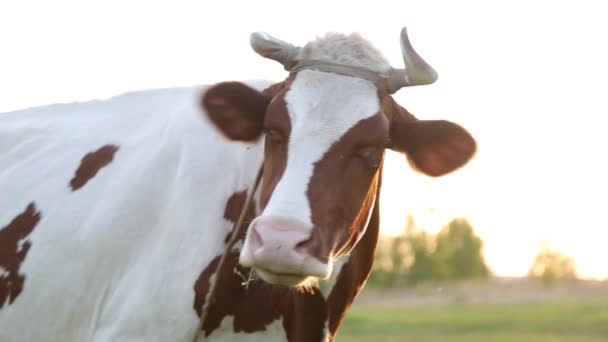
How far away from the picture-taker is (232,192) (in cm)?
635

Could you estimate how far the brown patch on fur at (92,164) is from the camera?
6941 mm

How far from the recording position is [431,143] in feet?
20.9

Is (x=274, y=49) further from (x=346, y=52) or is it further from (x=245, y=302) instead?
(x=245, y=302)

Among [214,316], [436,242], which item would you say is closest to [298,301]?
[214,316]

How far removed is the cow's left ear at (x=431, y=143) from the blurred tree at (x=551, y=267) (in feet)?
320

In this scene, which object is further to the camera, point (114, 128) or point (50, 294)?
point (114, 128)

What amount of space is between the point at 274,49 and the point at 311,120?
734 mm

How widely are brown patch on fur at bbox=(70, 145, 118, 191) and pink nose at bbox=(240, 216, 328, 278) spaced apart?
76.1 inches

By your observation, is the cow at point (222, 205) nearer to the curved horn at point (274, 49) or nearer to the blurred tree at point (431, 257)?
the curved horn at point (274, 49)

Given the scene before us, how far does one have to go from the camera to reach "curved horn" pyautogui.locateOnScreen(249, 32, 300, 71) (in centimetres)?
624

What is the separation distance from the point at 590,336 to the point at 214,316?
3374 cm

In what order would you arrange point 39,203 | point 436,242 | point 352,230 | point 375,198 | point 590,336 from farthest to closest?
point 436,242 → point 590,336 → point 39,203 → point 375,198 → point 352,230

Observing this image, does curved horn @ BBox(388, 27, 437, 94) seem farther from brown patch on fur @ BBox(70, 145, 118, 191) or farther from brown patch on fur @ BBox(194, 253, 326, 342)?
brown patch on fur @ BBox(70, 145, 118, 191)

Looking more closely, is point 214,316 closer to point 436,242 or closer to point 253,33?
point 253,33
